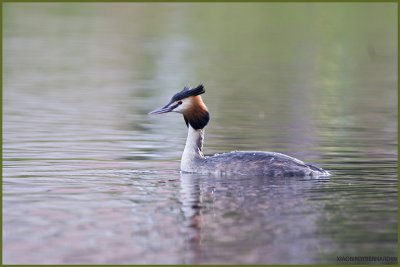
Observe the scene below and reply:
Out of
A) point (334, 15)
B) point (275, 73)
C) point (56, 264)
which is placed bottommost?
point (56, 264)

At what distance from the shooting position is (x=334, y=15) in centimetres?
6147

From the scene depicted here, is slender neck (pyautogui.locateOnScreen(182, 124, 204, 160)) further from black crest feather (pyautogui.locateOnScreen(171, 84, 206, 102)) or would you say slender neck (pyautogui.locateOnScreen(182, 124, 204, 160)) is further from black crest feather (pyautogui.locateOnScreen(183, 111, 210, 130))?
black crest feather (pyautogui.locateOnScreen(171, 84, 206, 102))

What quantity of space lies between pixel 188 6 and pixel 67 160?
187 ft

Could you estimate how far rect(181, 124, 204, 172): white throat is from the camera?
15922mm

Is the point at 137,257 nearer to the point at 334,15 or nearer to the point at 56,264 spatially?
the point at 56,264

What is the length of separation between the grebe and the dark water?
0.83 feet

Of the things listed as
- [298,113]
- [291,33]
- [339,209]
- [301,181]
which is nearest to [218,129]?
[298,113]

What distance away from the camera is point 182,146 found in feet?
62.4

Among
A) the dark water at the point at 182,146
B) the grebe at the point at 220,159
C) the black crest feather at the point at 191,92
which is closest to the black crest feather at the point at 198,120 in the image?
the grebe at the point at 220,159

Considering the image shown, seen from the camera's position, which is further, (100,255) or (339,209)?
(339,209)

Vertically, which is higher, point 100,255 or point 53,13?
point 53,13

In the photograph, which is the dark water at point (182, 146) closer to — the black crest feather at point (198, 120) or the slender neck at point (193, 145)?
the slender neck at point (193, 145)

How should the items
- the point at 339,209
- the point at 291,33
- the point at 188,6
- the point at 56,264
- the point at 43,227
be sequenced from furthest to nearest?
the point at 188,6 < the point at 291,33 < the point at 339,209 < the point at 43,227 < the point at 56,264

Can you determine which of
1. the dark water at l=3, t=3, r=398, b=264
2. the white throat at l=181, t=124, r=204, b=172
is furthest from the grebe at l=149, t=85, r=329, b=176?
the dark water at l=3, t=3, r=398, b=264
